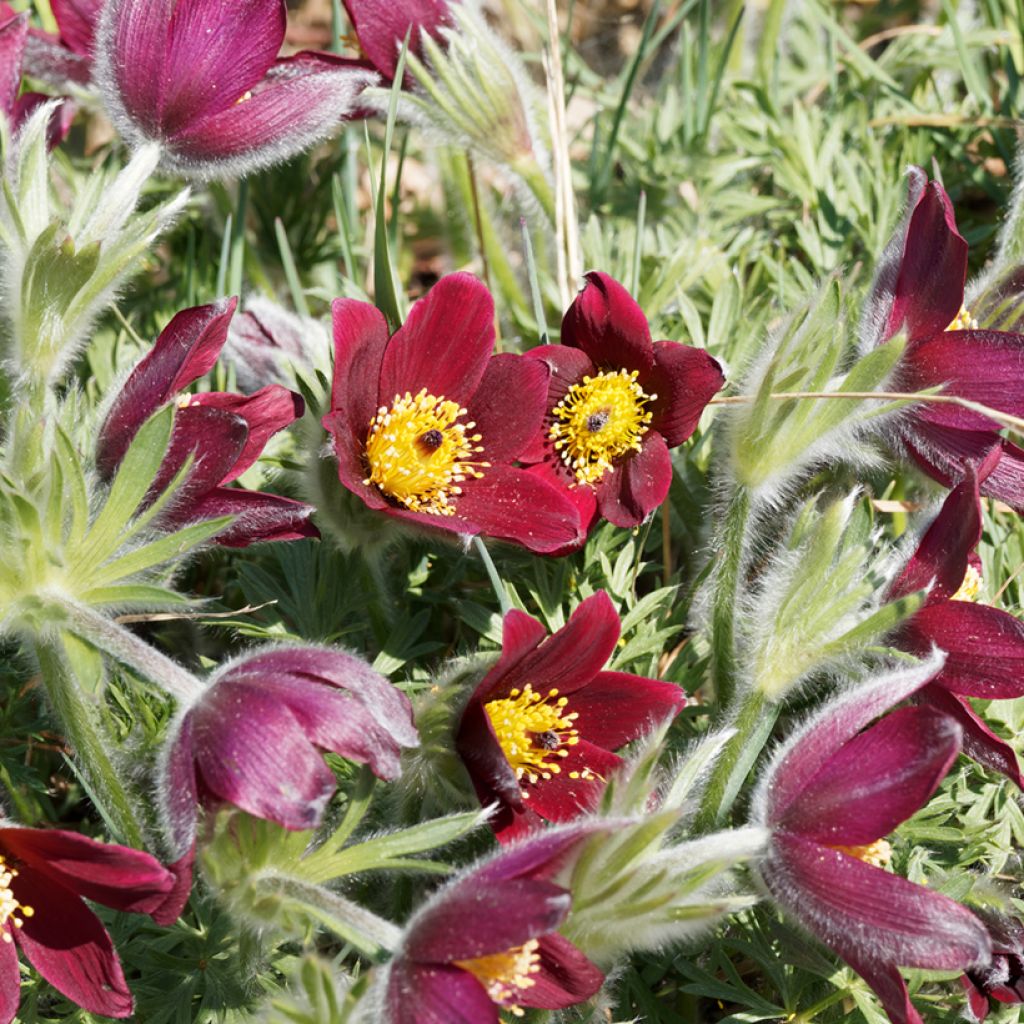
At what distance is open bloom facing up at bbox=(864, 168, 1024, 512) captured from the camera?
154 cm

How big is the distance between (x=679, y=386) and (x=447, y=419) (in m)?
0.30

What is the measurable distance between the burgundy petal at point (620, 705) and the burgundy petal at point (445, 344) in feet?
1.31

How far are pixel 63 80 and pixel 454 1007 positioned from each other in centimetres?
165

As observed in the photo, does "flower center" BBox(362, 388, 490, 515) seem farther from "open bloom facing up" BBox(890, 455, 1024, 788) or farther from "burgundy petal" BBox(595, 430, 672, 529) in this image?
"open bloom facing up" BBox(890, 455, 1024, 788)

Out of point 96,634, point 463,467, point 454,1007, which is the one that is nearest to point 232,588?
point 463,467

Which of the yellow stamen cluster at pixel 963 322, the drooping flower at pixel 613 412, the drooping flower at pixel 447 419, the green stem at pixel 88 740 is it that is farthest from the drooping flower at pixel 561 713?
the yellow stamen cluster at pixel 963 322

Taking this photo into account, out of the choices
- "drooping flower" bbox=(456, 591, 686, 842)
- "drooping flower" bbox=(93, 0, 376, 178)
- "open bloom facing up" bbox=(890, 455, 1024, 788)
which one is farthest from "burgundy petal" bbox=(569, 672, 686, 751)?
"drooping flower" bbox=(93, 0, 376, 178)

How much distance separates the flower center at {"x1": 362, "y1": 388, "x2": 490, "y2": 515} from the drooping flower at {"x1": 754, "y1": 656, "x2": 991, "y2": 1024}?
1.72 ft

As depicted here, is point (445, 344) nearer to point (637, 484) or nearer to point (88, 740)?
point (637, 484)

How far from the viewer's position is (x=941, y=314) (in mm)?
1558

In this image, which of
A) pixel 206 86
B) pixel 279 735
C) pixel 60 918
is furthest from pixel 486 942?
pixel 206 86

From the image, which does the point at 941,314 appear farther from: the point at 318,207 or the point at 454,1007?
the point at 318,207

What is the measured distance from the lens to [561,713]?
58.1 inches

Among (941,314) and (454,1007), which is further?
(941,314)
